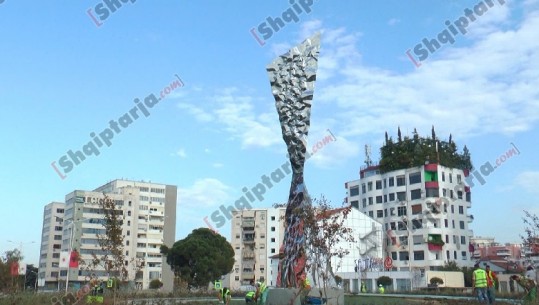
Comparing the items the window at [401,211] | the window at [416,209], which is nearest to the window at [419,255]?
the window at [416,209]

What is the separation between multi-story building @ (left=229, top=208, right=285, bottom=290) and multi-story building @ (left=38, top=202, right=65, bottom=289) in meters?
32.3

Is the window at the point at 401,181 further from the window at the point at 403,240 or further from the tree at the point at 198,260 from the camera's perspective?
the tree at the point at 198,260

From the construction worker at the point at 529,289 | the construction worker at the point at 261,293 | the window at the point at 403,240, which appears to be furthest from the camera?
the window at the point at 403,240

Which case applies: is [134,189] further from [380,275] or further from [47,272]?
[380,275]

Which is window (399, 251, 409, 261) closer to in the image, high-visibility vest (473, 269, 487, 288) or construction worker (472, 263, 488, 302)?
construction worker (472, 263, 488, 302)

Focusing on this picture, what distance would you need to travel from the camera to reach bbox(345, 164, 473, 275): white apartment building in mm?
70562

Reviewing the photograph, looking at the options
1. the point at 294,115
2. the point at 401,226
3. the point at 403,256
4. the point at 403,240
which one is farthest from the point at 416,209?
the point at 294,115

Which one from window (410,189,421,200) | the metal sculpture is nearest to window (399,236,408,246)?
window (410,189,421,200)

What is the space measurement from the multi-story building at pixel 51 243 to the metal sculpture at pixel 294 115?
252 ft

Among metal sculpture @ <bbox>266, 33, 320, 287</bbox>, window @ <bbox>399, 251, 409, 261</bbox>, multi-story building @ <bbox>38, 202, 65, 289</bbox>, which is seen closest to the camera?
metal sculpture @ <bbox>266, 33, 320, 287</bbox>

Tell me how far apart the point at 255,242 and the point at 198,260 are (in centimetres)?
3923

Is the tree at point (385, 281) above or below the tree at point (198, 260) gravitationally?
below

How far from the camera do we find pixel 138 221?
3967 inches

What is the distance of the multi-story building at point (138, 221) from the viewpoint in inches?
3649
